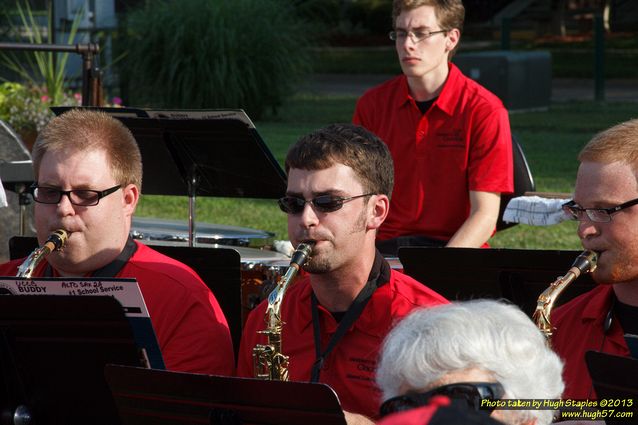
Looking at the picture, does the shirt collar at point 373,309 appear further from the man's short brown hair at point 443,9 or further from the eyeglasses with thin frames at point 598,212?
the man's short brown hair at point 443,9

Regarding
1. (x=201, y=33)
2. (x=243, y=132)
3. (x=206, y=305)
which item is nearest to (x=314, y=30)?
Result: (x=201, y=33)

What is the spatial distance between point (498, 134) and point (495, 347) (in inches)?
141

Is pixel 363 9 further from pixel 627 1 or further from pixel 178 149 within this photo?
pixel 178 149

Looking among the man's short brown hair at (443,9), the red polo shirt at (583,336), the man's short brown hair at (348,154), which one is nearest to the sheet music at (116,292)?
the man's short brown hair at (348,154)

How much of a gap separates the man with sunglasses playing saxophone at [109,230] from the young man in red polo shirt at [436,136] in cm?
201

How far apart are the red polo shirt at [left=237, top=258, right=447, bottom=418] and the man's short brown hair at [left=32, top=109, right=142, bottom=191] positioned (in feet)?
2.39

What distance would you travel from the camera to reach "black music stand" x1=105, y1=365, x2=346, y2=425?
2.57 meters

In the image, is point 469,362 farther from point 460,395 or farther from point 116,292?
point 116,292

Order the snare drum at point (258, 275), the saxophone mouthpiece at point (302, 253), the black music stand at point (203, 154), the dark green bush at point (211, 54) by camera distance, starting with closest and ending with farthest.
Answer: the saxophone mouthpiece at point (302, 253) → the black music stand at point (203, 154) → the snare drum at point (258, 275) → the dark green bush at point (211, 54)

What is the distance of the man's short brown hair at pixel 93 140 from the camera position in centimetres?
395

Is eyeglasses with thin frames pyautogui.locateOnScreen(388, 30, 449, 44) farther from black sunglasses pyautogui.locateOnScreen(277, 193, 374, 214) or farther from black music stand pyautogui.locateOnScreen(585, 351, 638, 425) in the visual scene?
black music stand pyautogui.locateOnScreen(585, 351, 638, 425)

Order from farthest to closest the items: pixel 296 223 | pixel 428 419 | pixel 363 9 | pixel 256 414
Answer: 1. pixel 363 9
2. pixel 296 223
3. pixel 256 414
4. pixel 428 419

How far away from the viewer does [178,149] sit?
5383 mm

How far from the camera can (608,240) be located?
3.53m
